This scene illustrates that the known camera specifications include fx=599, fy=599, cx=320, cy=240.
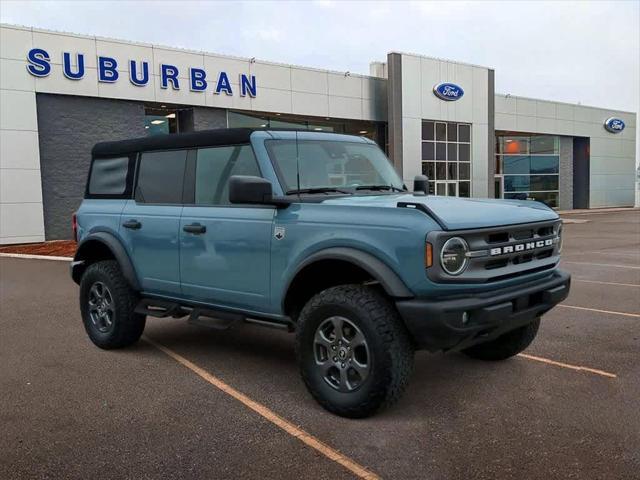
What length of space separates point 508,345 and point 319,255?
215 cm

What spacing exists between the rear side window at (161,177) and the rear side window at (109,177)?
26cm

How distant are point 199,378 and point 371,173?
2.31m

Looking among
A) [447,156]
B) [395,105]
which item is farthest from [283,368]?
[447,156]

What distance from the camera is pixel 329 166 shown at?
5.05m

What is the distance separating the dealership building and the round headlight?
22.0 ft

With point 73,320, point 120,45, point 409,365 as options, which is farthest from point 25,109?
point 409,365

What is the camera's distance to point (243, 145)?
494cm

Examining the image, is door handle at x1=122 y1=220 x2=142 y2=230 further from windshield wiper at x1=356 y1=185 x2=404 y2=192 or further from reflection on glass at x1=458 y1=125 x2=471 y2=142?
reflection on glass at x1=458 y1=125 x2=471 y2=142

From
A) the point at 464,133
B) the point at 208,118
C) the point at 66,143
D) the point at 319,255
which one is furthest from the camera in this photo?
the point at 464,133

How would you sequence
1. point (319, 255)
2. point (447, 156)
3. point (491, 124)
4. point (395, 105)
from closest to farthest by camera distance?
point (319, 255) → point (395, 105) → point (447, 156) → point (491, 124)

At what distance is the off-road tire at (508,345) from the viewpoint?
5.18 m

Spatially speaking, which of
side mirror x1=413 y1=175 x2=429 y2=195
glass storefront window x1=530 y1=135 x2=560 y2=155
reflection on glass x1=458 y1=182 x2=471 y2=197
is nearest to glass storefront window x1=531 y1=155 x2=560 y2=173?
glass storefront window x1=530 y1=135 x2=560 y2=155

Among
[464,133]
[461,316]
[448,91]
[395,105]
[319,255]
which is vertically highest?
[448,91]

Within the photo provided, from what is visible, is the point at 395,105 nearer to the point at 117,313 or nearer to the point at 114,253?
the point at 114,253
